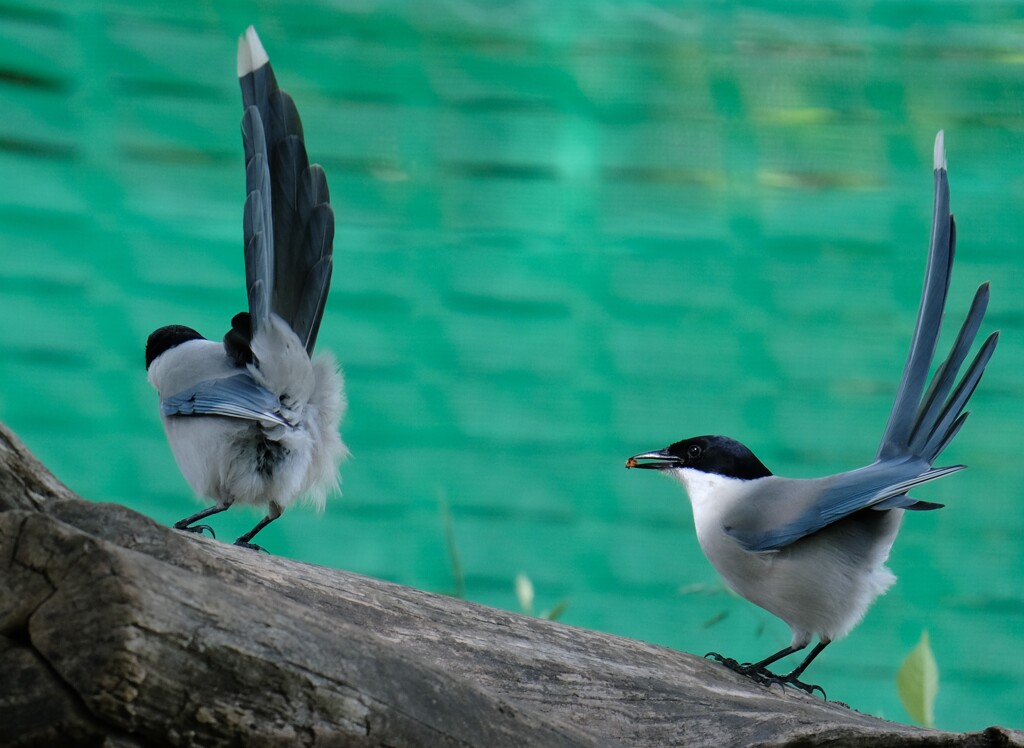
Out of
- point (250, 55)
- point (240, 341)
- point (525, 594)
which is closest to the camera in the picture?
point (250, 55)

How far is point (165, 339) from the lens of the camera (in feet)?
8.17

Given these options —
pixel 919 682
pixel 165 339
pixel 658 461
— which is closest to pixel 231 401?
pixel 165 339

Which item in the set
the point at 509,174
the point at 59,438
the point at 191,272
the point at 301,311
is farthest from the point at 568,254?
the point at 59,438

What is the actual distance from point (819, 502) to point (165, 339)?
136 cm

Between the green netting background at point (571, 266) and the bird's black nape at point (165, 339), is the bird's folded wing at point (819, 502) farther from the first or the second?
the bird's black nape at point (165, 339)

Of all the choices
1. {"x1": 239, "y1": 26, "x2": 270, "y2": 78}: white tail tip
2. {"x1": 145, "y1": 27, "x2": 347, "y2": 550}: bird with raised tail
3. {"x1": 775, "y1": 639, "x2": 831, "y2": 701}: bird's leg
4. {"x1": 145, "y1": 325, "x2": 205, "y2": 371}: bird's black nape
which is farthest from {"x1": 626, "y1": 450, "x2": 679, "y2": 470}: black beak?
{"x1": 239, "y1": 26, "x2": 270, "y2": 78}: white tail tip

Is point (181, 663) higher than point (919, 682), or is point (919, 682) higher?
point (919, 682)

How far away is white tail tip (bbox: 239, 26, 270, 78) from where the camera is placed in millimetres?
1974

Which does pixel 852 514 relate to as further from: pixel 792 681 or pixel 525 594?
pixel 525 594

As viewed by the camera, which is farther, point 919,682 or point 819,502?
point 919,682

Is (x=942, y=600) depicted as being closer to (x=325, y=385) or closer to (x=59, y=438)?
(x=325, y=385)

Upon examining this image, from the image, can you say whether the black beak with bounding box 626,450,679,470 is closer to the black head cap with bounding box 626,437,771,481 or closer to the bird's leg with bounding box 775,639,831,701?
the black head cap with bounding box 626,437,771,481

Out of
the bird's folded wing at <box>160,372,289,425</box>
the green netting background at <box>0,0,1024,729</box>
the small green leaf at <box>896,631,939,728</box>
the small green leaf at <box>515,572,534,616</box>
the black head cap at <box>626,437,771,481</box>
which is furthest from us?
the green netting background at <box>0,0,1024,729</box>

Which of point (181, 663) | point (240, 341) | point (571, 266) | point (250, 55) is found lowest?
point (181, 663)
